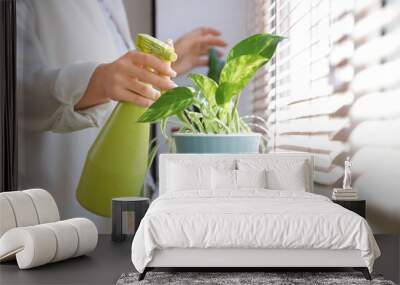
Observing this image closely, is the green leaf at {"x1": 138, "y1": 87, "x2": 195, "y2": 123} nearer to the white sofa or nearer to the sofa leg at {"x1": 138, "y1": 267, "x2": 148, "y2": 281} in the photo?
the white sofa

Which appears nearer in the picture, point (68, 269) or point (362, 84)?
point (68, 269)

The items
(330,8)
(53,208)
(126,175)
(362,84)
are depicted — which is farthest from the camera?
(126,175)

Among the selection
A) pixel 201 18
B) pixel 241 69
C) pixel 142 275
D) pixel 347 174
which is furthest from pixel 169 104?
pixel 142 275

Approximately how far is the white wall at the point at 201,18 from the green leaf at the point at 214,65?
7 cm

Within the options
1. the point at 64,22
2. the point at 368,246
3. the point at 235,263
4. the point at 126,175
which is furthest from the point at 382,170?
the point at 64,22

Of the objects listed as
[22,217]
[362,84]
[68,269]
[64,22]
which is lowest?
[68,269]

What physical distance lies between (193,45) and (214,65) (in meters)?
0.25

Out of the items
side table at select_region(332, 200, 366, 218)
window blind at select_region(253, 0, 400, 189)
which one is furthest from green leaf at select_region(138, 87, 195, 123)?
side table at select_region(332, 200, 366, 218)

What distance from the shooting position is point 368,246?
3730 mm

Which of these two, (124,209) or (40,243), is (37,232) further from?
(124,209)

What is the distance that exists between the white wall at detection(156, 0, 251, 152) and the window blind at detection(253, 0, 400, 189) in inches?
6.2

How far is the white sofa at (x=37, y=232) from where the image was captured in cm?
407

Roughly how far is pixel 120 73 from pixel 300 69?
1.50 m

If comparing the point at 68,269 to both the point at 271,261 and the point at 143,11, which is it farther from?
the point at 143,11
